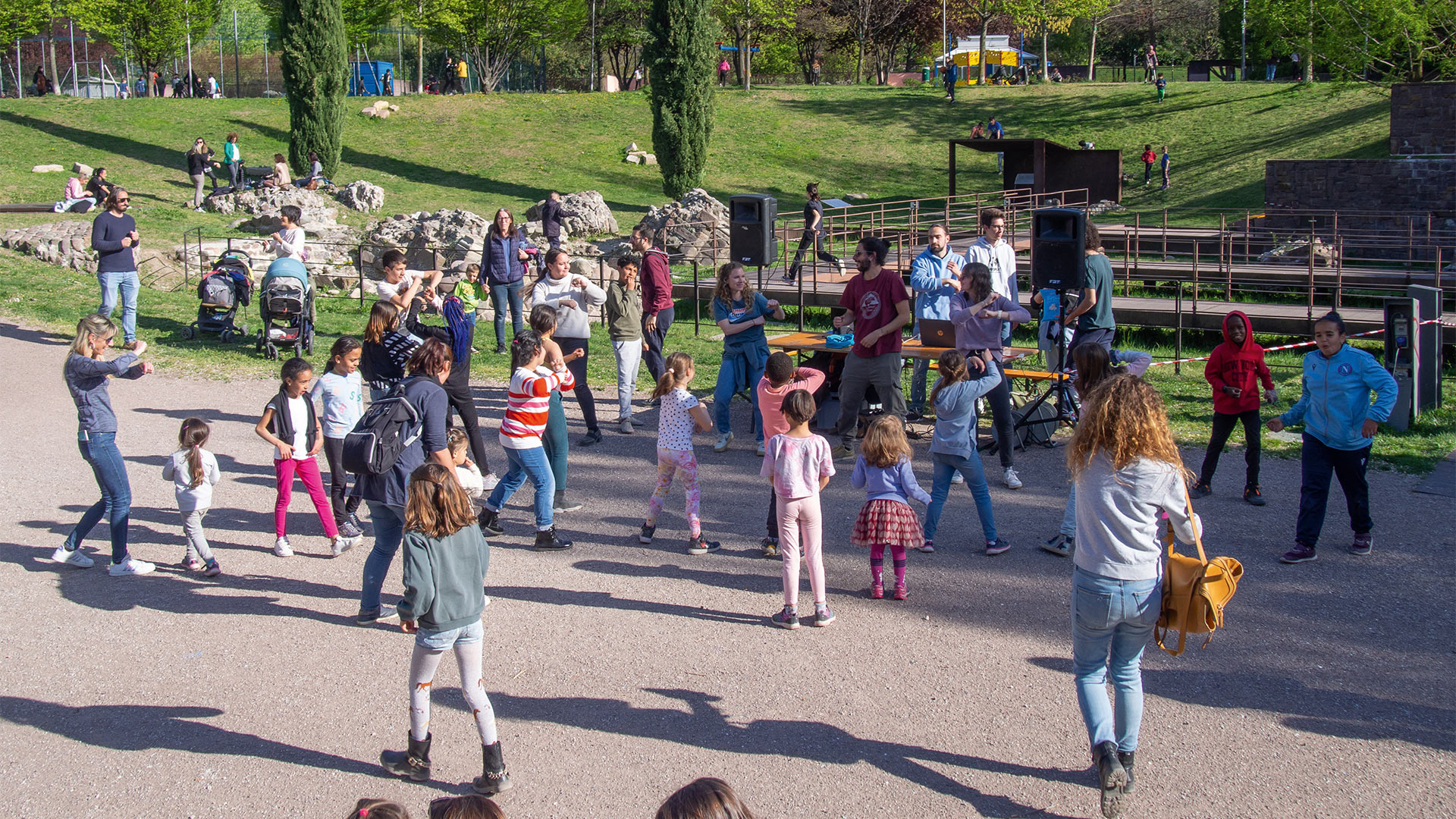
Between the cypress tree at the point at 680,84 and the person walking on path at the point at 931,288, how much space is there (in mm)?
21611

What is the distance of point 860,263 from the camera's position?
8.38m

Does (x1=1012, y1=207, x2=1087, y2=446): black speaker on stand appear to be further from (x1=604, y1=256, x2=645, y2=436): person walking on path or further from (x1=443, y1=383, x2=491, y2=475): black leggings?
(x1=443, y1=383, x2=491, y2=475): black leggings

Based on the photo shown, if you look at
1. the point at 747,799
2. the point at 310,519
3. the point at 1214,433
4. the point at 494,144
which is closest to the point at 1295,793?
the point at 747,799

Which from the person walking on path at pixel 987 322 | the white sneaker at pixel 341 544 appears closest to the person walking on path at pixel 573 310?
the white sneaker at pixel 341 544

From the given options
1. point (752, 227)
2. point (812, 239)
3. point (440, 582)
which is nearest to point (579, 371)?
point (440, 582)

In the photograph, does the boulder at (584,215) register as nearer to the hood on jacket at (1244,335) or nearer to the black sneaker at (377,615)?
the hood on jacket at (1244,335)

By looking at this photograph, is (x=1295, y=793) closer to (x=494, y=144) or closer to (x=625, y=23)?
(x=494, y=144)

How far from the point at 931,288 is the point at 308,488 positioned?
18.9 feet

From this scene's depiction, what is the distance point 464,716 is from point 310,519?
3436 millimetres

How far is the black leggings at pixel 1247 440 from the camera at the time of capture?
7891 millimetres

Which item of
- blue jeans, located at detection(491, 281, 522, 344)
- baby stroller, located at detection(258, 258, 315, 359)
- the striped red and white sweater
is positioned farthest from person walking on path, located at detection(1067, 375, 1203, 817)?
baby stroller, located at detection(258, 258, 315, 359)

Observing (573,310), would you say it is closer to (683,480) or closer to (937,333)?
(683,480)

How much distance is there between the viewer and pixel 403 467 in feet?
18.8

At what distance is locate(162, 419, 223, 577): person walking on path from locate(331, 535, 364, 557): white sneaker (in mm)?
600
